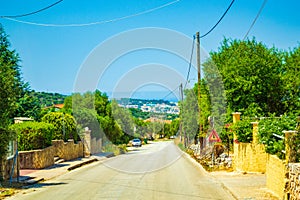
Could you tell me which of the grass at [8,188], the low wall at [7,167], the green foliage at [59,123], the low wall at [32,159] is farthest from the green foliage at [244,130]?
the green foliage at [59,123]

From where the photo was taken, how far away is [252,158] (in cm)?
1819

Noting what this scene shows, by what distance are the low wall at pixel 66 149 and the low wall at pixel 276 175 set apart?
1588cm

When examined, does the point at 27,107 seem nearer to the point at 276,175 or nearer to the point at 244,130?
the point at 244,130

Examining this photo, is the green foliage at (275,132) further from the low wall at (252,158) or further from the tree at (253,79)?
the tree at (253,79)

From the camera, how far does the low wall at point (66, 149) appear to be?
87.9 ft

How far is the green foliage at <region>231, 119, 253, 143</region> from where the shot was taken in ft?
61.8

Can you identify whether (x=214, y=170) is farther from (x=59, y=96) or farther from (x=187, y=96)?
(x=59, y=96)

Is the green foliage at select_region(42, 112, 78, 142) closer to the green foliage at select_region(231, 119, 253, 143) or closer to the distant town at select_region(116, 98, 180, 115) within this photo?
the distant town at select_region(116, 98, 180, 115)

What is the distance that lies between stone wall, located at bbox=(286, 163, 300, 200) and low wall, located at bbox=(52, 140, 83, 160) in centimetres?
1767

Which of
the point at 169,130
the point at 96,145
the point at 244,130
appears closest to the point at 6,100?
the point at 244,130

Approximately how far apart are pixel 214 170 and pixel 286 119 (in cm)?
805

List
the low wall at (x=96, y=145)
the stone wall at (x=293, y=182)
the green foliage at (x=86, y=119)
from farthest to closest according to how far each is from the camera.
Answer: the low wall at (x=96, y=145)
the green foliage at (x=86, y=119)
the stone wall at (x=293, y=182)

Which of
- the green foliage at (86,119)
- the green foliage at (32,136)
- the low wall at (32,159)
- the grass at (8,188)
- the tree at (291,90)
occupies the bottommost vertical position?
the grass at (8,188)

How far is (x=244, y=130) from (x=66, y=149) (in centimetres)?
1371
